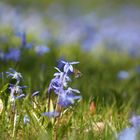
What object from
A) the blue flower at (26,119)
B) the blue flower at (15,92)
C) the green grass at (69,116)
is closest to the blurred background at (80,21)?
the green grass at (69,116)

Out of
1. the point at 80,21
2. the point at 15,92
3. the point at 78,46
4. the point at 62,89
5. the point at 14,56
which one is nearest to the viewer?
the point at 62,89

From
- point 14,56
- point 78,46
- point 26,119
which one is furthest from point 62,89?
point 78,46

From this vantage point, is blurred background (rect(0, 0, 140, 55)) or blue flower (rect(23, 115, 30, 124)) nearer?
blue flower (rect(23, 115, 30, 124))

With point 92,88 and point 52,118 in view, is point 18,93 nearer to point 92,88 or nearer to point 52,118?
point 52,118

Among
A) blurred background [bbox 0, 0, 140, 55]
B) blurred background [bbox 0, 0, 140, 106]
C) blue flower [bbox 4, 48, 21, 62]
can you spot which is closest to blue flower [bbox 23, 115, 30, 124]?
blurred background [bbox 0, 0, 140, 106]

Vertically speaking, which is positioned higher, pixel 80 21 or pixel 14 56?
pixel 14 56


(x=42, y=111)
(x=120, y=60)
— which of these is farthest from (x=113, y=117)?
(x=120, y=60)

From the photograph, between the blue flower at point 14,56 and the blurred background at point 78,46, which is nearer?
the blue flower at point 14,56

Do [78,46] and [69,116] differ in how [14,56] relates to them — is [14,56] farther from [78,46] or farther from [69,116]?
[78,46]

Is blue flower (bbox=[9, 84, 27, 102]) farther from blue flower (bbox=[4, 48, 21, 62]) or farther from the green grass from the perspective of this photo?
blue flower (bbox=[4, 48, 21, 62])

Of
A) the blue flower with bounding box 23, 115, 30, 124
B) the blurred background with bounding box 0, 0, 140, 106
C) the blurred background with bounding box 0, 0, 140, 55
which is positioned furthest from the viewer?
the blurred background with bounding box 0, 0, 140, 55

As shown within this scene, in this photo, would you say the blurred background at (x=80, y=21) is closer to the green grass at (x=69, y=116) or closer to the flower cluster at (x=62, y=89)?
the green grass at (x=69, y=116)

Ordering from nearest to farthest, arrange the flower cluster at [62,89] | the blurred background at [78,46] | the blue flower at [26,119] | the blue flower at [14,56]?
the flower cluster at [62,89] < the blue flower at [26,119] < the blue flower at [14,56] < the blurred background at [78,46]
